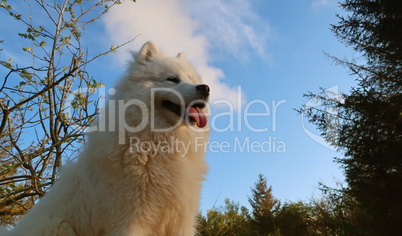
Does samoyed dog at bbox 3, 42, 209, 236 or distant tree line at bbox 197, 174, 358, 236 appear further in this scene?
distant tree line at bbox 197, 174, 358, 236

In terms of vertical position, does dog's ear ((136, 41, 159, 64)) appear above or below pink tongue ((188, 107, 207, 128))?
above

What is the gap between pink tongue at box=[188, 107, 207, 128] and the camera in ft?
10.4

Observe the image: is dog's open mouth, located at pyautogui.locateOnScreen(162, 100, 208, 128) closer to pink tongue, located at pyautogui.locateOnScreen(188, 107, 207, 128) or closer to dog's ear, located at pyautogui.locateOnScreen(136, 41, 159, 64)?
pink tongue, located at pyautogui.locateOnScreen(188, 107, 207, 128)

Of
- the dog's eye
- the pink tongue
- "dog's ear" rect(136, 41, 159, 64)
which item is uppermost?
"dog's ear" rect(136, 41, 159, 64)

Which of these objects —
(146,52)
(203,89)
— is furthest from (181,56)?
(203,89)

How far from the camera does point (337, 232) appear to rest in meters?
9.84

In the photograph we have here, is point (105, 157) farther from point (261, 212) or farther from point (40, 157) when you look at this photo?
point (261, 212)

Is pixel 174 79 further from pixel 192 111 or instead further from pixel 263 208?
pixel 263 208

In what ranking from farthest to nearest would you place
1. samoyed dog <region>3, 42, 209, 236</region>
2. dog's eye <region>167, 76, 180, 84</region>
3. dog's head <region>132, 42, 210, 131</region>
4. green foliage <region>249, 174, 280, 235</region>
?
green foliage <region>249, 174, 280, 235</region> → dog's eye <region>167, 76, 180, 84</region> → dog's head <region>132, 42, 210, 131</region> → samoyed dog <region>3, 42, 209, 236</region>

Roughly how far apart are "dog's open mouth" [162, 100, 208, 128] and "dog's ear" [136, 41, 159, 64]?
0.64m

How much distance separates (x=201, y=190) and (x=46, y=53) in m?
3.44

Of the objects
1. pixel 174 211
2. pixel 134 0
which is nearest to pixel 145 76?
pixel 174 211

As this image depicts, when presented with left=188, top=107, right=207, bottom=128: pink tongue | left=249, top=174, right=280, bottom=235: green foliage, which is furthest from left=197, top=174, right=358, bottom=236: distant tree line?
left=188, top=107, right=207, bottom=128: pink tongue

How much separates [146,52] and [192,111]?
0.99m
